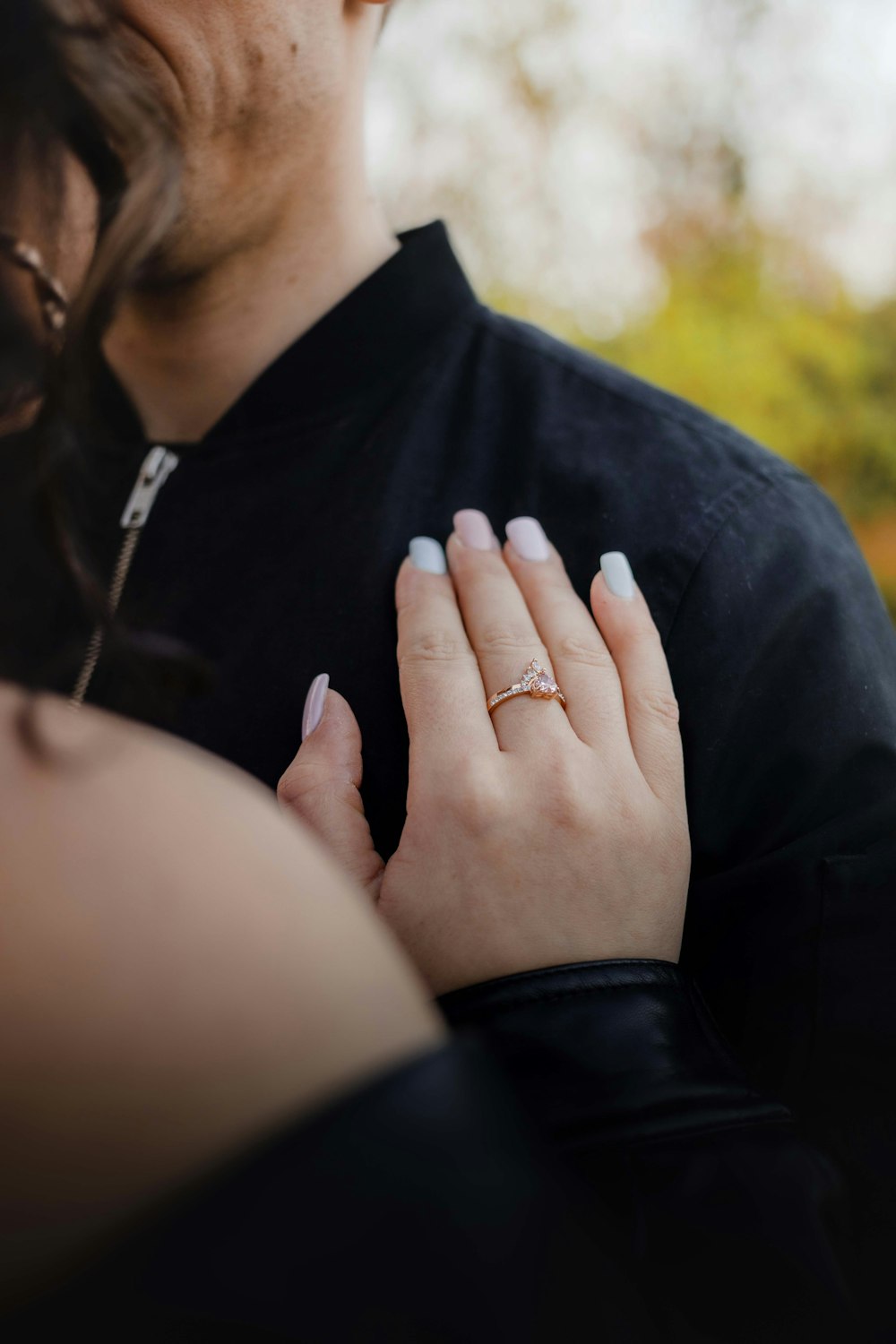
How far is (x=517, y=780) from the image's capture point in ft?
3.73

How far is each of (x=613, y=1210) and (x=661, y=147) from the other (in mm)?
13640

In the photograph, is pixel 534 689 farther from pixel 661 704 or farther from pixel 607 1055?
pixel 607 1055

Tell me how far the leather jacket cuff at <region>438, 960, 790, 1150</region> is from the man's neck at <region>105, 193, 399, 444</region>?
1.04m

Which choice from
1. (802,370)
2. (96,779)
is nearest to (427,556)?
(96,779)

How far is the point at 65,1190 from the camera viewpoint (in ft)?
1.86

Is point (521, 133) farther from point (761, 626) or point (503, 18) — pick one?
point (761, 626)

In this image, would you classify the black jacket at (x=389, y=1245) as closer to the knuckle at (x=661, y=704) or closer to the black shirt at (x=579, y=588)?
the black shirt at (x=579, y=588)

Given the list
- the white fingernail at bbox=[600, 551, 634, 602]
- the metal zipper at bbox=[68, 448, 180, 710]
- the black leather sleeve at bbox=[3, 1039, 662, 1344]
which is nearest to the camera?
the black leather sleeve at bbox=[3, 1039, 662, 1344]

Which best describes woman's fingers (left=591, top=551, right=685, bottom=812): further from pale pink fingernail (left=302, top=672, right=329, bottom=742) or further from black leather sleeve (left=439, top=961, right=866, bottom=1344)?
pale pink fingernail (left=302, top=672, right=329, bottom=742)

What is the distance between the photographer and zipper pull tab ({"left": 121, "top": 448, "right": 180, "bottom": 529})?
1.64 m

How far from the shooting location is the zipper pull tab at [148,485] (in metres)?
1.64

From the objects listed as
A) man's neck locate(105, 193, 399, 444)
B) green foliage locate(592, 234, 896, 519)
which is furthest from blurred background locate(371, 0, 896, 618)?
man's neck locate(105, 193, 399, 444)

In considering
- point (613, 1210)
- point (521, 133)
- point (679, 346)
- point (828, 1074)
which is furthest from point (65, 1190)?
point (521, 133)

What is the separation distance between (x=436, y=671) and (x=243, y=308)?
77cm
